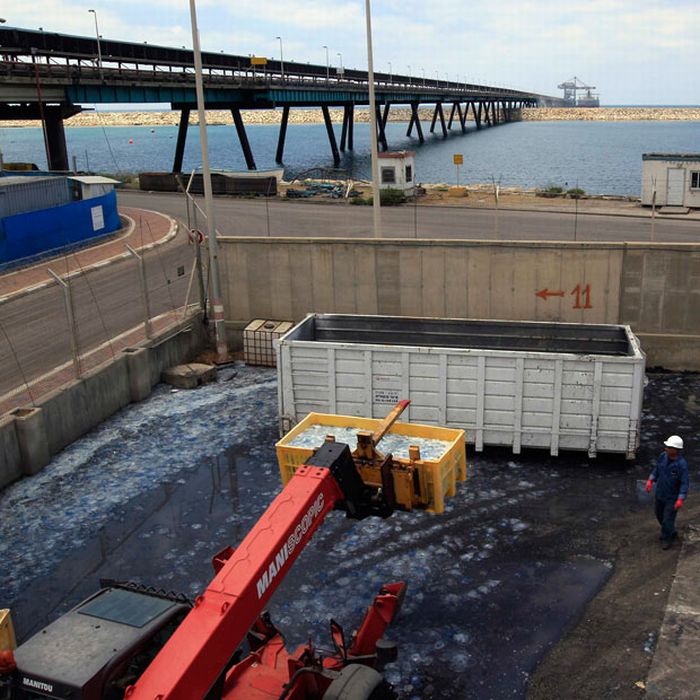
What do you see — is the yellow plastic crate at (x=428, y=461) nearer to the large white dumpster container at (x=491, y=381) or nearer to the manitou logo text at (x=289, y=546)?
the manitou logo text at (x=289, y=546)

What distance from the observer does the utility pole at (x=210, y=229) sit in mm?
18891

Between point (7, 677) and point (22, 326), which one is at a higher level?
point (7, 677)

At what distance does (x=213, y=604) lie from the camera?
19.0 feet

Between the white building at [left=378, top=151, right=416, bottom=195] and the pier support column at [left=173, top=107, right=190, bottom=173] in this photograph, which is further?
the pier support column at [left=173, top=107, right=190, bottom=173]

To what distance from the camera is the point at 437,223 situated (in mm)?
37406

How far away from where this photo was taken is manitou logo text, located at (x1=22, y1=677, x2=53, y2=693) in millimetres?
5316

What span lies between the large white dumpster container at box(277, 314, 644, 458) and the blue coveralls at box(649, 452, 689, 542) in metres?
2.92

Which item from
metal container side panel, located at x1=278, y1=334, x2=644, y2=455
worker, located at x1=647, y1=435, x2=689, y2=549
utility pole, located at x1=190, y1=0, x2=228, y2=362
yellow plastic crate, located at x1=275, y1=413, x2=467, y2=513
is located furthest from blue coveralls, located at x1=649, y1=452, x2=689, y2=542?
utility pole, located at x1=190, y1=0, x2=228, y2=362

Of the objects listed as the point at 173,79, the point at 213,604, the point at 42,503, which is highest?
the point at 173,79

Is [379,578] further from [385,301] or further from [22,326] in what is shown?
[22,326]

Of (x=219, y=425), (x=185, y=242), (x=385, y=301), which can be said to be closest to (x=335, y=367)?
(x=219, y=425)

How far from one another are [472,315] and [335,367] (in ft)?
16.1

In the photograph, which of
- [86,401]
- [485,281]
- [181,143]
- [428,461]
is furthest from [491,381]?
[181,143]

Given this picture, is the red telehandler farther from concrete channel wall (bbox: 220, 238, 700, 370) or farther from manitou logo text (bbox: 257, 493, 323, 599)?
concrete channel wall (bbox: 220, 238, 700, 370)
